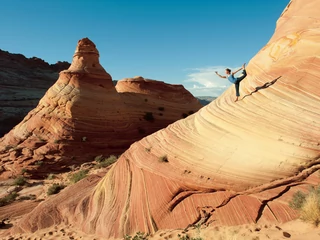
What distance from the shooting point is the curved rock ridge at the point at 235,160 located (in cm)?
586

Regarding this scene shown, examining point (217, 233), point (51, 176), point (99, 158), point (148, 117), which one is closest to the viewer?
point (217, 233)

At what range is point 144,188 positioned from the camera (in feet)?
24.6

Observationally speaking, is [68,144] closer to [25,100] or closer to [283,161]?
[283,161]

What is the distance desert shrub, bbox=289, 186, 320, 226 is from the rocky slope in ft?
136

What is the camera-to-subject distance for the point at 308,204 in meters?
4.76

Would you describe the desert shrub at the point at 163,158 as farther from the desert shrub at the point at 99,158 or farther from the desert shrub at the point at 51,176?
the desert shrub at the point at 99,158

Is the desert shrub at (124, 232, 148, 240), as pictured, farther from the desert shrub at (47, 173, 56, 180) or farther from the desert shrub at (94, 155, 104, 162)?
the desert shrub at (94, 155, 104, 162)

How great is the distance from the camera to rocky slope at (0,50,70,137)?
142ft

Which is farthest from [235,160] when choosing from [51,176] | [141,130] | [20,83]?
[20,83]

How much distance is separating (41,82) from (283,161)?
66753mm

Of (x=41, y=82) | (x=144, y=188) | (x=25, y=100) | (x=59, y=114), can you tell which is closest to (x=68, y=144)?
(x=59, y=114)

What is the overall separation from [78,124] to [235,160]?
17.7 metres

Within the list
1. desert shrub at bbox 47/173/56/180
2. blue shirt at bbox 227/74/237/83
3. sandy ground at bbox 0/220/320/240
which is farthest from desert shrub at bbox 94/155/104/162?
blue shirt at bbox 227/74/237/83

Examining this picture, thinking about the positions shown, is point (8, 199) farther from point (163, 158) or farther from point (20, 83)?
point (20, 83)
